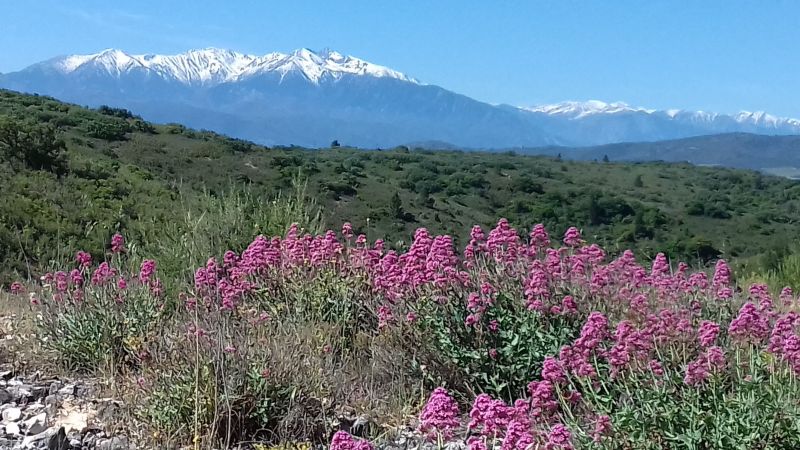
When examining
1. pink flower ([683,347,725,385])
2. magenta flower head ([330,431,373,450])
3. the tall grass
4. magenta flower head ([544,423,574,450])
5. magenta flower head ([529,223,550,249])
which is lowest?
the tall grass

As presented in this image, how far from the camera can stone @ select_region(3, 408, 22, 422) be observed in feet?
13.4

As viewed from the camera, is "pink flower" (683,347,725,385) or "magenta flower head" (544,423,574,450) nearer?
"magenta flower head" (544,423,574,450)

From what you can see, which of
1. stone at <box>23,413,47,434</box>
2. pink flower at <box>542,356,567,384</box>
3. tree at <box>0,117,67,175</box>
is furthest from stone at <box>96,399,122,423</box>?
tree at <box>0,117,67,175</box>

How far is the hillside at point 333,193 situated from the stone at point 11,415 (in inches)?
153

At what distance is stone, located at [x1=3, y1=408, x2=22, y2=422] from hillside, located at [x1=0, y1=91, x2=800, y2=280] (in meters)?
3.88

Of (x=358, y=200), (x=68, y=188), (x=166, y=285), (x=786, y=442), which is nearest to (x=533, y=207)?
(x=358, y=200)

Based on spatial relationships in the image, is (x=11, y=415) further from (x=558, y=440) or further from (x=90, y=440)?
(x=558, y=440)

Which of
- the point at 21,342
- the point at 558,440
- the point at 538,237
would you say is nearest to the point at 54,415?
the point at 21,342

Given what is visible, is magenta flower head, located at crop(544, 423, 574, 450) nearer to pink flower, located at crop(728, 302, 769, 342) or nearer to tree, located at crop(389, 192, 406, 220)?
pink flower, located at crop(728, 302, 769, 342)

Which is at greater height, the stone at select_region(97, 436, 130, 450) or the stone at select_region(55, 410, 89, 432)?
the stone at select_region(97, 436, 130, 450)

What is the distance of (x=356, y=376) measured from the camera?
4.52 meters

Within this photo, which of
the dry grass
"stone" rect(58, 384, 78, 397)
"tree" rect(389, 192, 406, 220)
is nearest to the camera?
"stone" rect(58, 384, 78, 397)

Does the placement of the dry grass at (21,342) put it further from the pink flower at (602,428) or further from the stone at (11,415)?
the pink flower at (602,428)

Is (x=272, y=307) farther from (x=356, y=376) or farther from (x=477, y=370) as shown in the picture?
(x=477, y=370)
